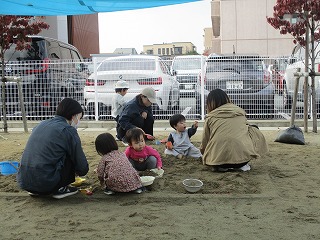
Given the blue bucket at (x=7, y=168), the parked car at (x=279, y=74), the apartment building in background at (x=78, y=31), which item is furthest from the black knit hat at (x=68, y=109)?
the apartment building in background at (x=78, y=31)

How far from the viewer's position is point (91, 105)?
11859 millimetres

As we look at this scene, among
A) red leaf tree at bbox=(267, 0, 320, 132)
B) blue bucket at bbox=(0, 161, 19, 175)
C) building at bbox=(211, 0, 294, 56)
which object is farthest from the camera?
building at bbox=(211, 0, 294, 56)

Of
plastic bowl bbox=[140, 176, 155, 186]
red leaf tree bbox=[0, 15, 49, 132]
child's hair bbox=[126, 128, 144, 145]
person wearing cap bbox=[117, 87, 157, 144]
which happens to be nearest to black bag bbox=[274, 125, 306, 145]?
person wearing cap bbox=[117, 87, 157, 144]

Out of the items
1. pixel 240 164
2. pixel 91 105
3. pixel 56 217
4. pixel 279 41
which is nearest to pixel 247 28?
pixel 279 41

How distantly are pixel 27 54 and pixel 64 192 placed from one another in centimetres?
800

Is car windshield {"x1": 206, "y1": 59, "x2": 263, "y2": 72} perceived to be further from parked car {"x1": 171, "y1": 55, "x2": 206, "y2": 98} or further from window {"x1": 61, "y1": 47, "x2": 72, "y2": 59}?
window {"x1": 61, "y1": 47, "x2": 72, "y2": 59}

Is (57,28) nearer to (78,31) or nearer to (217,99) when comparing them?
(78,31)

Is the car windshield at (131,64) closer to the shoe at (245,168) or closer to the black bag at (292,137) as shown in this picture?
the black bag at (292,137)

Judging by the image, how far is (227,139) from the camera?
18.1 feet

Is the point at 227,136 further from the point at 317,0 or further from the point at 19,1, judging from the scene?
the point at 317,0

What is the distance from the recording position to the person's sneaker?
15.2 feet

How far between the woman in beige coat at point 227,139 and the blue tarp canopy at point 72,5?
75.1 inches

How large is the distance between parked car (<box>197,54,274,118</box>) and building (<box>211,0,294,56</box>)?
643 inches

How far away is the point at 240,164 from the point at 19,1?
13.8 ft
